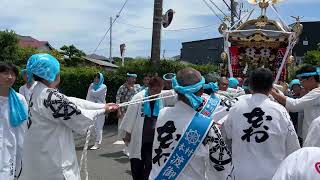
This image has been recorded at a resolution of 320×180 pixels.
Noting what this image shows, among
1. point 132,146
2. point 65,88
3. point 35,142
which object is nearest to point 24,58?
point 65,88

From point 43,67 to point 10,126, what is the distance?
3.03 feet

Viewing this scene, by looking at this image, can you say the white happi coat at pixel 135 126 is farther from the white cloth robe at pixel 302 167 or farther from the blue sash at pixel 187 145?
the white cloth robe at pixel 302 167

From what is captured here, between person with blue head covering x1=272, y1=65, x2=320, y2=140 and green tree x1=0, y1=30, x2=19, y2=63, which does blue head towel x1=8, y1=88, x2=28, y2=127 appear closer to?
person with blue head covering x1=272, y1=65, x2=320, y2=140

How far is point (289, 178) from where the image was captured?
186cm

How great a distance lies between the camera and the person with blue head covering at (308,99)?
5.00m

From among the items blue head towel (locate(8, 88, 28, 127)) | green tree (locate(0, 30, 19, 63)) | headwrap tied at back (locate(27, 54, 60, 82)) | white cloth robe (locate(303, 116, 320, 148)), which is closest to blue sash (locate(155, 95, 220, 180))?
white cloth robe (locate(303, 116, 320, 148))

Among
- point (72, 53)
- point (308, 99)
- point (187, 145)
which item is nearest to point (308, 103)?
point (308, 99)

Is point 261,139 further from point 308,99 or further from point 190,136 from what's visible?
point 308,99

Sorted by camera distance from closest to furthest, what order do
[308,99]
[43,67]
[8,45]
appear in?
[43,67] < [308,99] < [8,45]

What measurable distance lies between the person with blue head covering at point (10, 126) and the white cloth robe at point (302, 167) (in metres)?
3.27

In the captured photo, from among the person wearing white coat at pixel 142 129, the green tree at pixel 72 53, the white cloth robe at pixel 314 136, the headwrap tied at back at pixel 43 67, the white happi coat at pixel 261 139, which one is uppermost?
the headwrap tied at back at pixel 43 67

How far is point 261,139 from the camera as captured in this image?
13.3ft

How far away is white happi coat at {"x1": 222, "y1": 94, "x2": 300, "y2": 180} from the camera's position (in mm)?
4020

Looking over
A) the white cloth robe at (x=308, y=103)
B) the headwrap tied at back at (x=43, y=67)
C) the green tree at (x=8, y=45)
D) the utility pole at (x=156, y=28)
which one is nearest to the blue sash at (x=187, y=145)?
the headwrap tied at back at (x=43, y=67)
